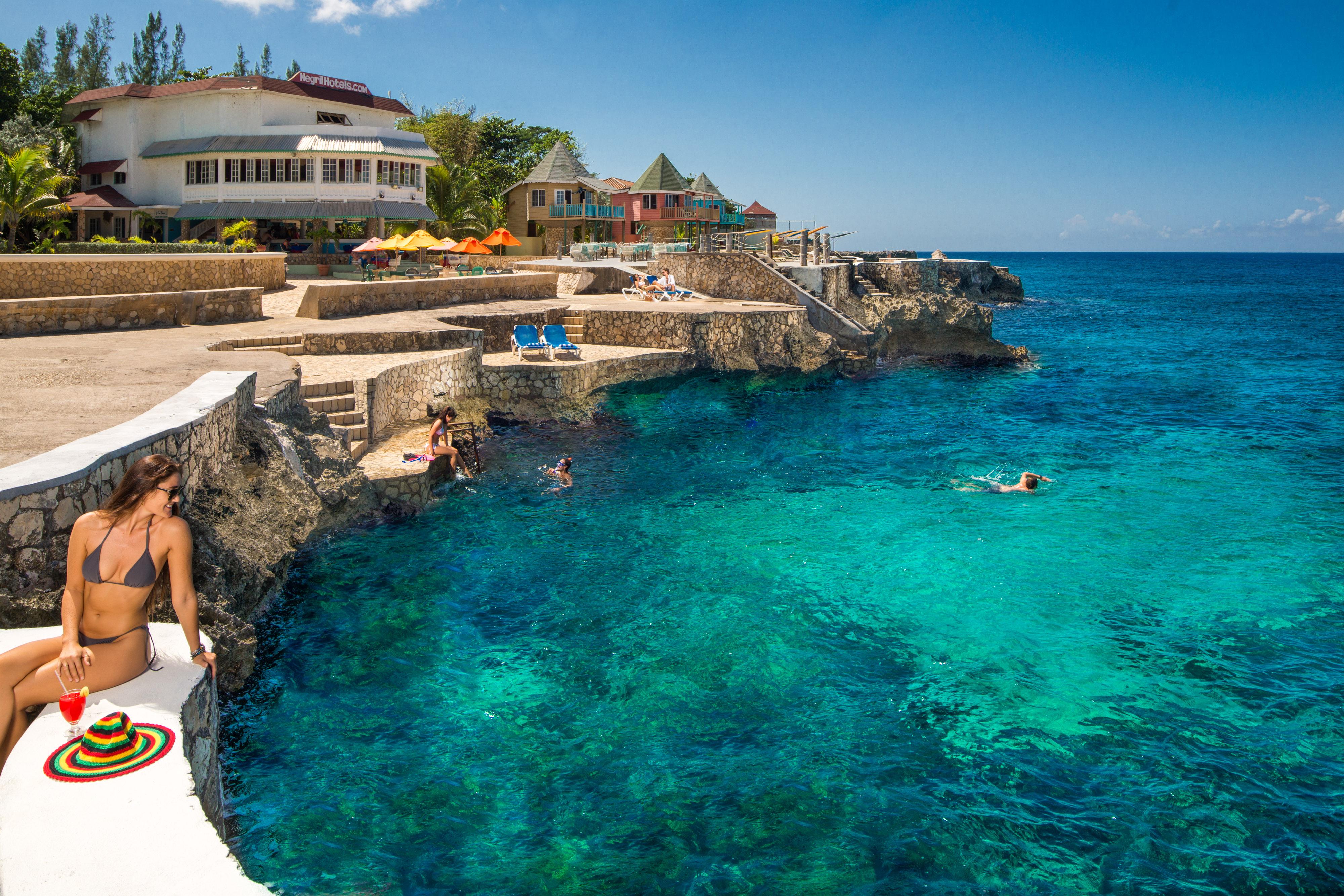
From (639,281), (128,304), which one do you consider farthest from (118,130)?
(128,304)

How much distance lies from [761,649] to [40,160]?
35.0 metres

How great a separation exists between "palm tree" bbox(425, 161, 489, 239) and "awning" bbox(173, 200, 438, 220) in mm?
5105

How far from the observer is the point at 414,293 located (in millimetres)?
25812

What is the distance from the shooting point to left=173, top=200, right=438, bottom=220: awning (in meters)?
38.5

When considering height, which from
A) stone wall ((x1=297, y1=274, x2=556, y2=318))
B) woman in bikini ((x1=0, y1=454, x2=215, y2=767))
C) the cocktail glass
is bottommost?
the cocktail glass

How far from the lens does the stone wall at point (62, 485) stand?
630cm

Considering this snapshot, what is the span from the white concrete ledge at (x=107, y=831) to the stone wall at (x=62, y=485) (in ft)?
6.69

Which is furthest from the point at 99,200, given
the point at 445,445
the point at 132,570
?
the point at 132,570

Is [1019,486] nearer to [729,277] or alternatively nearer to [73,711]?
[73,711]

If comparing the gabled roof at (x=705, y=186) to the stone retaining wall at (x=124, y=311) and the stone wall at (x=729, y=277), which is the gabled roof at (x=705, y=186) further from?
the stone retaining wall at (x=124, y=311)

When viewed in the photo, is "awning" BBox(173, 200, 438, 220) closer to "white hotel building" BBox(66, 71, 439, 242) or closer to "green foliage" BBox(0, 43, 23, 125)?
"white hotel building" BBox(66, 71, 439, 242)

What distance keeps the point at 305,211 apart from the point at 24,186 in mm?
9913

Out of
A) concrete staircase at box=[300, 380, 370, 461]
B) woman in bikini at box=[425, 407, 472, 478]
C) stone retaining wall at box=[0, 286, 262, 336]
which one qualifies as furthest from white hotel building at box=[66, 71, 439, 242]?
woman in bikini at box=[425, 407, 472, 478]

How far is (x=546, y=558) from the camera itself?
518 inches
